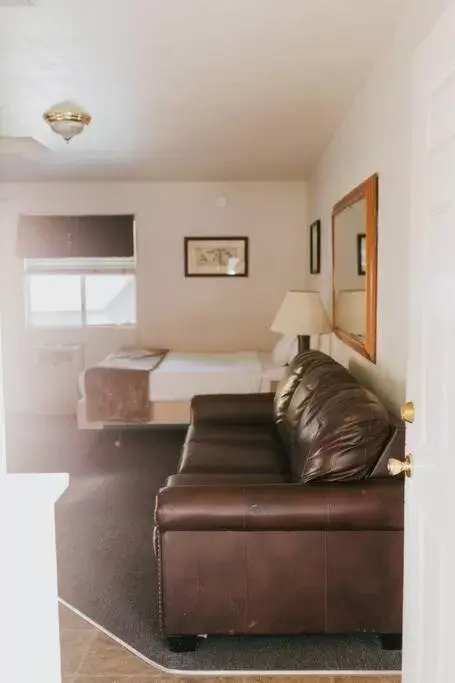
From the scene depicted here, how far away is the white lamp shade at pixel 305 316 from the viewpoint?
14.1ft

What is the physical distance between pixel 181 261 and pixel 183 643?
493 centimetres

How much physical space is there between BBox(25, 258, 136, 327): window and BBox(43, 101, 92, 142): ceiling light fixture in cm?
335

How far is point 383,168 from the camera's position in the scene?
9.75ft

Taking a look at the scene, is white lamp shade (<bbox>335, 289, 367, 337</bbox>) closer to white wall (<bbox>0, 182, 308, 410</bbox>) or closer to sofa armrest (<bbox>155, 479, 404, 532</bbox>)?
sofa armrest (<bbox>155, 479, 404, 532</bbox>)

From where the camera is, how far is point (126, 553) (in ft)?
10.7

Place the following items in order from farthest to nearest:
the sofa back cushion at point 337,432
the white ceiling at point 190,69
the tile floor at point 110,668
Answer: the white ceiling at point 190,69, the sofa back cushion at point 337,432, the tile floor at point 110,668

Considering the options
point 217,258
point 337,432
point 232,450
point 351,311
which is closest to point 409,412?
point 337,432

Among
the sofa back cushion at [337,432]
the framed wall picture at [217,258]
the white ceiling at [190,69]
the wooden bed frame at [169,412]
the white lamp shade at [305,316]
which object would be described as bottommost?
the wooden bed frame at [169,412]

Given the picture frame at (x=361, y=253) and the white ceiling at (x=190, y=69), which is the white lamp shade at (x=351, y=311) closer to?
the picture frame at (x=361, y=253)

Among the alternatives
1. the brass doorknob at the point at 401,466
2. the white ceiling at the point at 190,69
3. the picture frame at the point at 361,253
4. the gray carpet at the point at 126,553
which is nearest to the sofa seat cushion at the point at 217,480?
the gray carpet at the point at 126,553

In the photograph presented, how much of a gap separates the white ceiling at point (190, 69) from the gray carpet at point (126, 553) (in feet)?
7.68

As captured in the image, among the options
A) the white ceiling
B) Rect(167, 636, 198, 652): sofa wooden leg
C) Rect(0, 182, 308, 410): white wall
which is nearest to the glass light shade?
the white ceiling

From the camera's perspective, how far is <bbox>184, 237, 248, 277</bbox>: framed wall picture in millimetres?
6863

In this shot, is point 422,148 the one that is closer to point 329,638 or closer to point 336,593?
point 336,593
